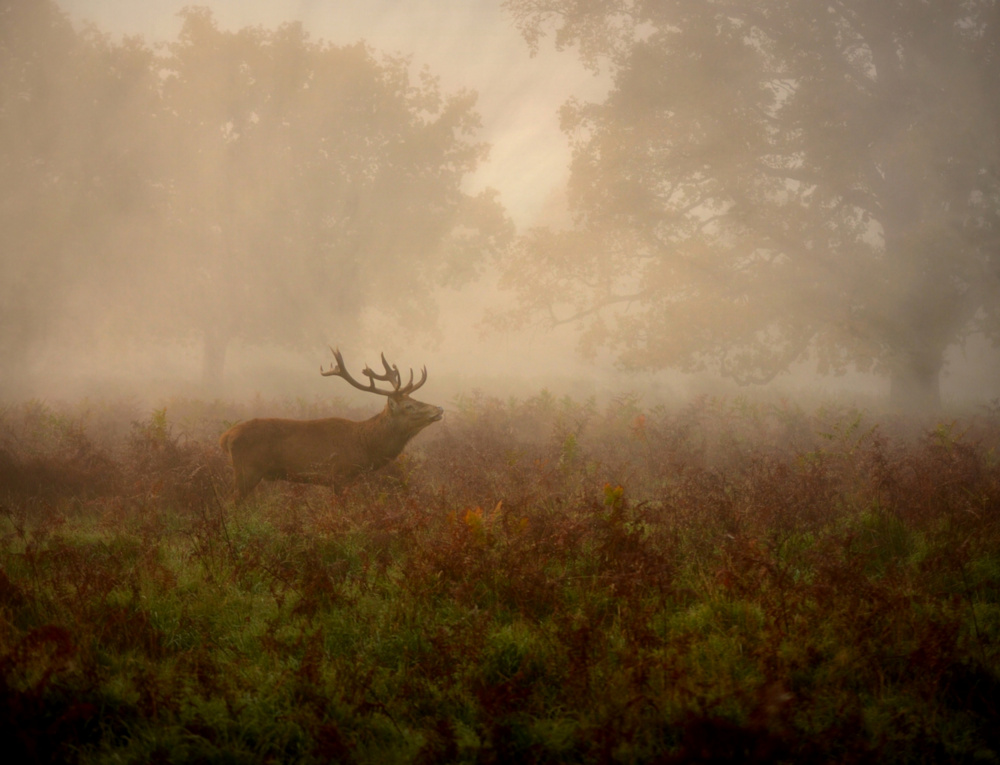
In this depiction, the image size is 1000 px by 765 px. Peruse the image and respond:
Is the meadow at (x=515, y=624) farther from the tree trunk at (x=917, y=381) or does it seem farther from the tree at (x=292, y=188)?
the tree at (x=292, y=188)

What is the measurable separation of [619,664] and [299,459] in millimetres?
5541

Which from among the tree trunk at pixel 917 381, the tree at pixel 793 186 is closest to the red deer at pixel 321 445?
the tree at pixel 793 186

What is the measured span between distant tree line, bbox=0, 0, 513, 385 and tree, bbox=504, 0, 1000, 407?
6496 mm

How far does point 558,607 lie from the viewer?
417 cm

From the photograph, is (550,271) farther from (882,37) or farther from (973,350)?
(973,350)

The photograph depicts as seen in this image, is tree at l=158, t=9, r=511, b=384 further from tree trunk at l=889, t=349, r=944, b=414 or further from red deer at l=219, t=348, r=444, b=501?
tree trunk at l=889, t=349, r=944, b=414

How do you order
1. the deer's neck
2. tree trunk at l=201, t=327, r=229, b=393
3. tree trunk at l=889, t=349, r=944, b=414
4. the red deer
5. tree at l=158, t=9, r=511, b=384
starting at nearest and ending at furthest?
the red deer, the deer's neck, tree trunk at l=889, t=349, r=944, b=414, tree at l=158, t=9, r=511, b=384, tree trunk at l=201, t=327, r=229, b=393

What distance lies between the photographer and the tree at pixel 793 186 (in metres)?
15.7

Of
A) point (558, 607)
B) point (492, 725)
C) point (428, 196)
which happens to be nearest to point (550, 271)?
point (428, 196)

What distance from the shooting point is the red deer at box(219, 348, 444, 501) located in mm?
7711

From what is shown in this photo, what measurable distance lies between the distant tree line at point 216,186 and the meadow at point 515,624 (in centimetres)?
1445

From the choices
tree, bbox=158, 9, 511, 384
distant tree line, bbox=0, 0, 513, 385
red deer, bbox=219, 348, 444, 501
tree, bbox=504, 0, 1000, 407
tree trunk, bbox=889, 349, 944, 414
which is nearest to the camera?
red deer, bbox=219, 348, 444, 501

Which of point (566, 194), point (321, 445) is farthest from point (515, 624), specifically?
point (566, 194)

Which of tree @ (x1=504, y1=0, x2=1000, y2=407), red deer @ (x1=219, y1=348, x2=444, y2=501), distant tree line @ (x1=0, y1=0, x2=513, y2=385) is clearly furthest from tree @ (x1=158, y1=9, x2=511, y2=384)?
red deer @ (x1=219, y1=348, x2=444, y2=501)
